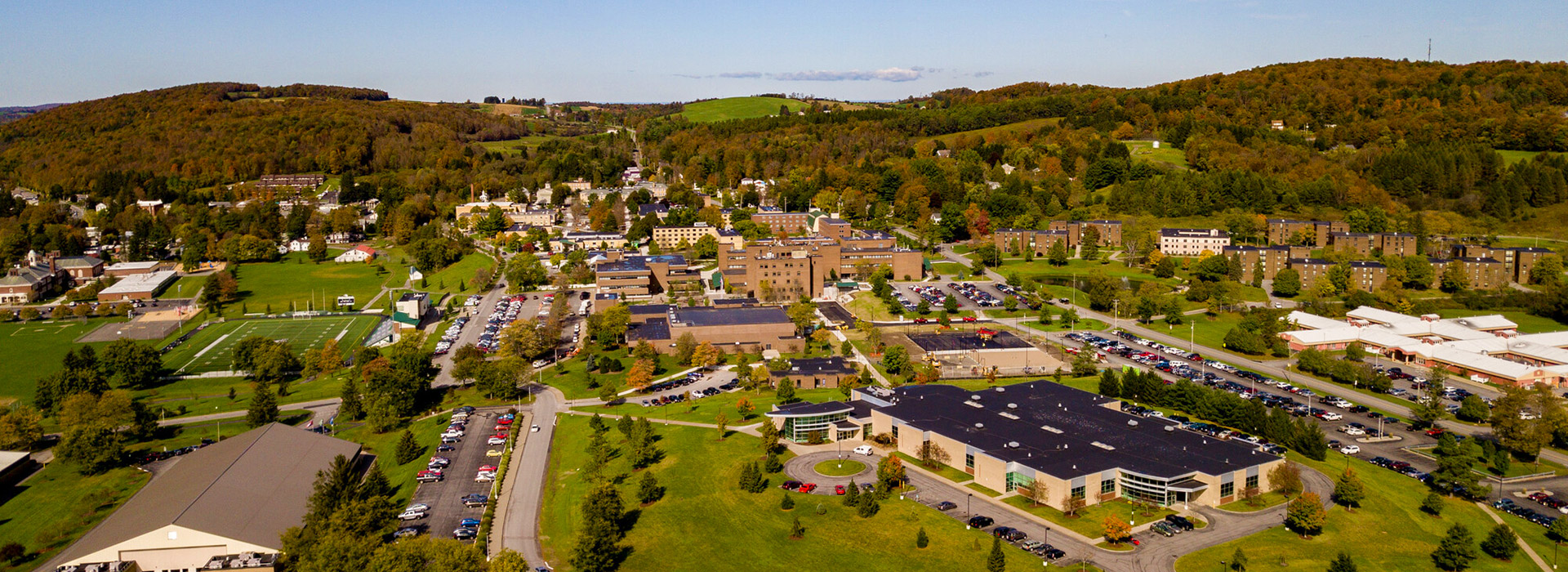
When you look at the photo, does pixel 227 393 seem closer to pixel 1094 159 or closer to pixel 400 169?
pixel 400 169

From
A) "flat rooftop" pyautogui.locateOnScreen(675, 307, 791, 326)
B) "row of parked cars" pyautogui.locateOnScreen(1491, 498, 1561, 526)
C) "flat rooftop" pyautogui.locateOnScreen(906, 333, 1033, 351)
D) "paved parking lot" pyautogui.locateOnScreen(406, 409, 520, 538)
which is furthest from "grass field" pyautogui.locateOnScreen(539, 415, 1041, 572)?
"flat rooftop" pyautogui.locateOnScreen(906, 333, 1033, 351)

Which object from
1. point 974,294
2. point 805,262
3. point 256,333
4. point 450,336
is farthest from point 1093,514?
point 256,333

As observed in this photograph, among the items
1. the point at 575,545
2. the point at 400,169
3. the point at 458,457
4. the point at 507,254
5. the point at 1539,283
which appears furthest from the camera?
the point at 400,169

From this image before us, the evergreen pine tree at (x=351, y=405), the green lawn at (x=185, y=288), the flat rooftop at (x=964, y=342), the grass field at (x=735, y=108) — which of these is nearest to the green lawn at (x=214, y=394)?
the evergreen pine tree at (x=351, y=405)

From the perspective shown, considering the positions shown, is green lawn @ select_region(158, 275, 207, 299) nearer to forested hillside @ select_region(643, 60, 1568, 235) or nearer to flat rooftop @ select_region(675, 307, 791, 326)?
flat rooftop @ select_region(675, 307, 791, 326)

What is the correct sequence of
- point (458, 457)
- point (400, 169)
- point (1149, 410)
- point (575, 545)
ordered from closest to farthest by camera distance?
point (575, 545) → point (458, 457) → point (1149, 410) → point (400, 169)

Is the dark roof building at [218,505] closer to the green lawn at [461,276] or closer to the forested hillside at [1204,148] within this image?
A: the green lawn at [461,276]

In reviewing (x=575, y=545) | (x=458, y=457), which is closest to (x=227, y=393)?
(x=458, y=457)
